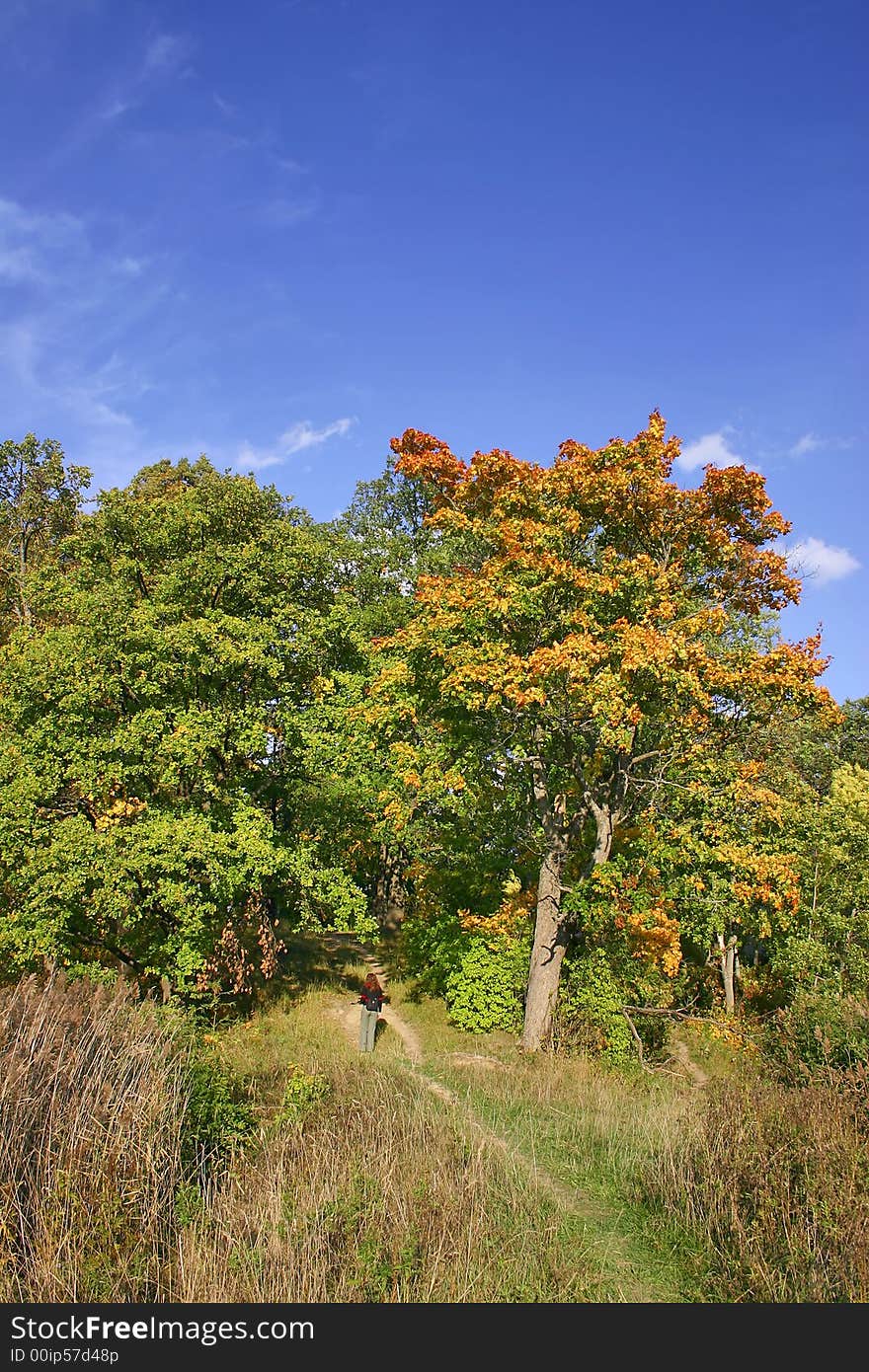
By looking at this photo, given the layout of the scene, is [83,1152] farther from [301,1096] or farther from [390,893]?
[390,893]

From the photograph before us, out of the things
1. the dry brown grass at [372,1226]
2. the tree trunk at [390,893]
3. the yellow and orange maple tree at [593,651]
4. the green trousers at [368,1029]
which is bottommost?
the green trousers at [368,1029]

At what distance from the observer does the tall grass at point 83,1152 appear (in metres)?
5.15

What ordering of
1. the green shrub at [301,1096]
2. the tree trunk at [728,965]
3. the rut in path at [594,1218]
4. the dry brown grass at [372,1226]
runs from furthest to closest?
the tree trunk at [728,965] < the green shrub at [301,1096] < the rut in path at [594,1218] < the dry brown grass at [372,1226]

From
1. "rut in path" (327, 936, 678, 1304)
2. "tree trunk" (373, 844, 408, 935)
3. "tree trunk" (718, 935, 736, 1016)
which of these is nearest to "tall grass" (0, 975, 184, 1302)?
"rut in path" (327, 936, 678, 1304)

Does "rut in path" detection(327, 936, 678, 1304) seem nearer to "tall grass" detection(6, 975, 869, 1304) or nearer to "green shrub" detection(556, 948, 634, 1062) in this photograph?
"tall grass" detection(6, 975, 869, 1304)

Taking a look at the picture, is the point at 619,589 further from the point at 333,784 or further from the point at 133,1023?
the point at 133,1023

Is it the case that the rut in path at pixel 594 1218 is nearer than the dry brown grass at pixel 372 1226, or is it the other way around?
the dry brown grass at pixel 372 1226

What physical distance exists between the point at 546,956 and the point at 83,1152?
10957 mm

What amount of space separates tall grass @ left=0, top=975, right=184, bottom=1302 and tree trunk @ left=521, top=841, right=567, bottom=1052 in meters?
9.53

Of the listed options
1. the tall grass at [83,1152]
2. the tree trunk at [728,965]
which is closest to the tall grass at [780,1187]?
the tall grass at [83,1152]

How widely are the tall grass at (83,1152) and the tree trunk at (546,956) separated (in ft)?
31.3

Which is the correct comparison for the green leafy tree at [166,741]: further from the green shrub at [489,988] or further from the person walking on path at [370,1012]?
the green shrub at [489,988]

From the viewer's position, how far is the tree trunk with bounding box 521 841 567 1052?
15.0 metres

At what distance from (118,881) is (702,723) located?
465 inches
